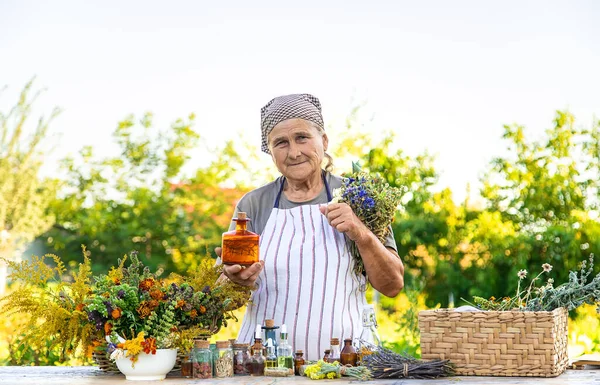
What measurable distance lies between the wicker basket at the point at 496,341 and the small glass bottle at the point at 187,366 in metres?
0.91

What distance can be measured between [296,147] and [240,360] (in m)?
1.07

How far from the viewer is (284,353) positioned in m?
3.25

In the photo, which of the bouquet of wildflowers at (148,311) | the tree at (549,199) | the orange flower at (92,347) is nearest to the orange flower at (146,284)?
the bouquet of wildflowers at (148,311)

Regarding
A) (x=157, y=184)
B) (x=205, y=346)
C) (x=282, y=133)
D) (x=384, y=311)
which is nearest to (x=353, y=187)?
(x=282, y=133)

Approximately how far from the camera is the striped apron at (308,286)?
12.0 ft

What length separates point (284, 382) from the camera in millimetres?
2998

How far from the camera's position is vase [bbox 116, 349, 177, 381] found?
313cm

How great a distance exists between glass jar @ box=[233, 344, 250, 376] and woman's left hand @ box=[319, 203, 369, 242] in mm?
661

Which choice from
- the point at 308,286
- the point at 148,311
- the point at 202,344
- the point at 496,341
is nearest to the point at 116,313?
the point at 148,311

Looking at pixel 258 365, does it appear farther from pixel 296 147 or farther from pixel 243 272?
pixel 296 147

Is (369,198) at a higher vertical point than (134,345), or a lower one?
higher

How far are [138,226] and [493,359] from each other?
980 cm

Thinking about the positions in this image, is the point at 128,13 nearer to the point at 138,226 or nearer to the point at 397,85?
the point at 138,226

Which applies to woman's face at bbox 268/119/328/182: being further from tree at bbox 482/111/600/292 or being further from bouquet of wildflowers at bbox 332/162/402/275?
tree at bbox 482/111/600/292
